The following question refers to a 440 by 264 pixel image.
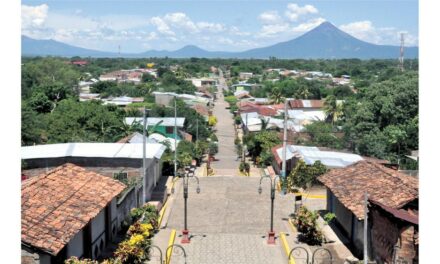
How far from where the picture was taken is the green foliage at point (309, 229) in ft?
63.5

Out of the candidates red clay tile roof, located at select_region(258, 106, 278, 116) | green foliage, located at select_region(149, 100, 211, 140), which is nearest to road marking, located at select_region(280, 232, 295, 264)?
green foliage, located at select_region(149, 100, 211, 140)

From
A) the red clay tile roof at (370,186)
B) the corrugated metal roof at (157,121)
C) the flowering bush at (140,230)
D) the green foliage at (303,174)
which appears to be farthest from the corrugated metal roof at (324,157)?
the corrugated metal roof at (157,121)

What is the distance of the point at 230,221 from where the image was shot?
22484 mm

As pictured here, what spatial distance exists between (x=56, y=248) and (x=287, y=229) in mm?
11817

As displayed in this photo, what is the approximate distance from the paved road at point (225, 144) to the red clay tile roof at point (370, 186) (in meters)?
15.9

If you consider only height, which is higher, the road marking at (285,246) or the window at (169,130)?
the window at (169,130)

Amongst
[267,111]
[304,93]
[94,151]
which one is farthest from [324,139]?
[304,93]

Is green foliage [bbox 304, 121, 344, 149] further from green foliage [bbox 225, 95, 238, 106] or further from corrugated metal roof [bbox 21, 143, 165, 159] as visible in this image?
green foliage [bbox 225, 95, 238, 106]

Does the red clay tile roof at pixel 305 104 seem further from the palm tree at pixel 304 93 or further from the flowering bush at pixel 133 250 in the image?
the flowering bush at pixel 133 250

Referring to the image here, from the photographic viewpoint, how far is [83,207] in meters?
15.1

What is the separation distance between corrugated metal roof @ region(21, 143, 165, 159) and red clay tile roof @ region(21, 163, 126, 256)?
7.33 m

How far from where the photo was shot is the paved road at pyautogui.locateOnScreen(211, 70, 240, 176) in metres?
39.9

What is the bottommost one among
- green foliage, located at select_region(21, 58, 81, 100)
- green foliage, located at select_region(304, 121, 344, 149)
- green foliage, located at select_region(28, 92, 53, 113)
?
green foliage, located at select_region(304, 121, 344, 149)

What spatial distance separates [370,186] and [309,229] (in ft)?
9.55
